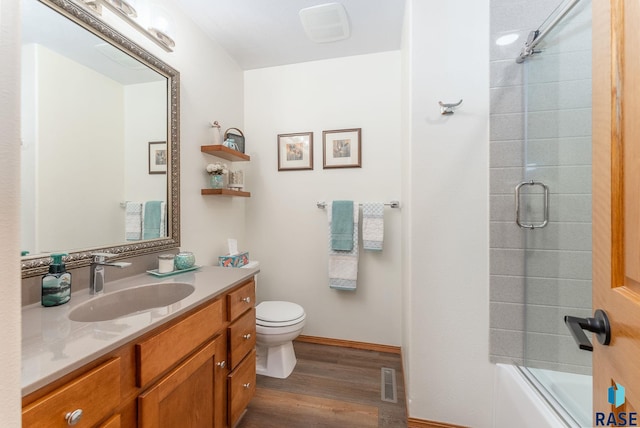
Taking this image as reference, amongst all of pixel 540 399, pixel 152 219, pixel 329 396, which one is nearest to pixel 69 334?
pixel 152 219

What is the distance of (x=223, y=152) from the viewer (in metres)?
1.90

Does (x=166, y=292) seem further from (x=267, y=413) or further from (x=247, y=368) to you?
(x=267, y=413)

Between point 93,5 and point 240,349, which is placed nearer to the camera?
point 93,5

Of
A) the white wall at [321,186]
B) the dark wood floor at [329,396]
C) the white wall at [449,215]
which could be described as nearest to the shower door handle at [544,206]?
the white wall at [449,215]

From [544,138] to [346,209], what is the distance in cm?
126

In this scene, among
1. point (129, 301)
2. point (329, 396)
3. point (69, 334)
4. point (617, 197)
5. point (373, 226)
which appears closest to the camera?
point (617, 197)

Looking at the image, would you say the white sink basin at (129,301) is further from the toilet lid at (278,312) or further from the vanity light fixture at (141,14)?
the vanity light fixture at (141,14)

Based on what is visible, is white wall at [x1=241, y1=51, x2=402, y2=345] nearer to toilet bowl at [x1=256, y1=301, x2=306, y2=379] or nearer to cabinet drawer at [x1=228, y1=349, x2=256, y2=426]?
toilet bowl at [x1=256, y1=301, x2=306, y2=379]

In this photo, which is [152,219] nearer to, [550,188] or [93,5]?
[93,5]

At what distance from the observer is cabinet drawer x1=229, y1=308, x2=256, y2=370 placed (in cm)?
124

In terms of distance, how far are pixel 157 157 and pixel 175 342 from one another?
1058 mm

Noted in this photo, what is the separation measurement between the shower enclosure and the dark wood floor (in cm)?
83

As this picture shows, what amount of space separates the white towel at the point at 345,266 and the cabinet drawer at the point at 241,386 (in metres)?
0.86

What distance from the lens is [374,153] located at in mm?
2150
